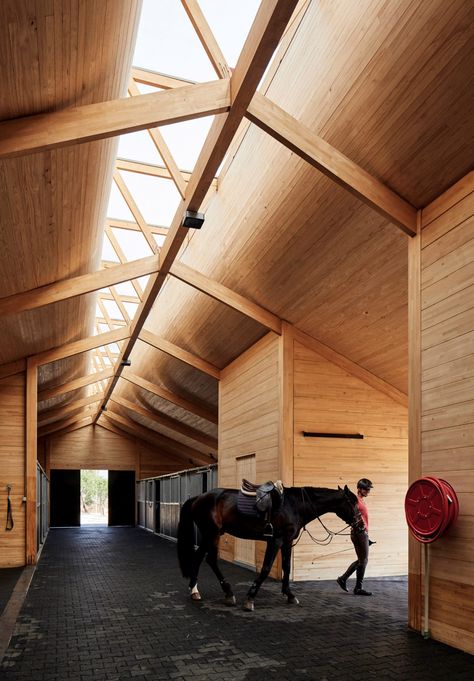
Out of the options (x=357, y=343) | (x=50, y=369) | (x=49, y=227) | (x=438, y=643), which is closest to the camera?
(x=438, y=643)

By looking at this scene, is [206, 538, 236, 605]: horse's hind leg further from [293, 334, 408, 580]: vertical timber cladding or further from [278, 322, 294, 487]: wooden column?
[293, 334, 408, 580]: vertical timber cladding

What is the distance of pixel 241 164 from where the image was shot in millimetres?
7746

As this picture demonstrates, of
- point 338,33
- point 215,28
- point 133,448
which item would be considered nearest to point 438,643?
point 338,33

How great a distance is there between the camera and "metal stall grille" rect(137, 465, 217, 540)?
13922mm

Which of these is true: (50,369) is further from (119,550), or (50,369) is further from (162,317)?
(119,550)

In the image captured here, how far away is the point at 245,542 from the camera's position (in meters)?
10.8

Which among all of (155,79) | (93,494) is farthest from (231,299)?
(93,494)

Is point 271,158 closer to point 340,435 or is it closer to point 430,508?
point 430,508

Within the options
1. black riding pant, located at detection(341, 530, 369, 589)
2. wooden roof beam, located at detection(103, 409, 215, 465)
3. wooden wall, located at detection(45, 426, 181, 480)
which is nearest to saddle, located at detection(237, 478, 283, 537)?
black riding pant, located at detection(341, 530, 369, 589)

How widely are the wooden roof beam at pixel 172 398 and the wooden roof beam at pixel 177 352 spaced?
123 inches

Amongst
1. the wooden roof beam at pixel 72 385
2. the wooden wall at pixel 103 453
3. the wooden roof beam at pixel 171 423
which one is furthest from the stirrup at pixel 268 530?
the wooden wall at pixel 103 453

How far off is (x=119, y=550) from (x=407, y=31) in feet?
40.1

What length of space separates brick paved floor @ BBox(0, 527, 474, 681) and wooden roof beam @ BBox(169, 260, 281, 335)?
3762 mm

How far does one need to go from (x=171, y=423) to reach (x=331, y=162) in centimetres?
1482
